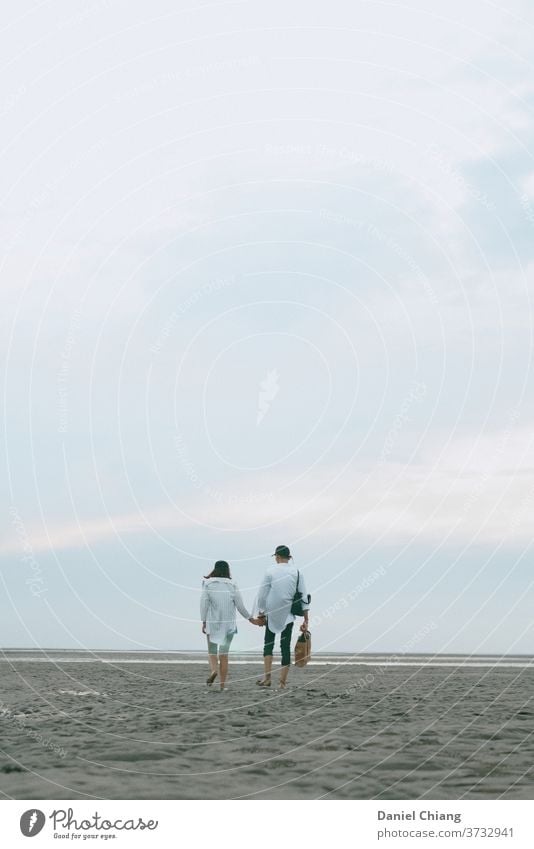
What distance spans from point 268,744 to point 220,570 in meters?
7.30

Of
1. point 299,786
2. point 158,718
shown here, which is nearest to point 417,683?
point 158,718

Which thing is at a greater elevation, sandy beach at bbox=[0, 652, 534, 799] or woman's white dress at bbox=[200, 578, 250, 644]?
woman's white dress at bbox=[200, 578, 250, 644]

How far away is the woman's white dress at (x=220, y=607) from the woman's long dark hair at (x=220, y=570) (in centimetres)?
9

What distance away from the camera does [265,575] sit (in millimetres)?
17297

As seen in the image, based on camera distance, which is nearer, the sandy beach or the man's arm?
the sandy beach

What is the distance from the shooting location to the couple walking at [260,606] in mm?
17016

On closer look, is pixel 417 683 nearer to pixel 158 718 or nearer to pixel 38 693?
pixel 38 693

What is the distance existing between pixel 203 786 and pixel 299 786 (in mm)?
794

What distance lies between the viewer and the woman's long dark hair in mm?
17328
